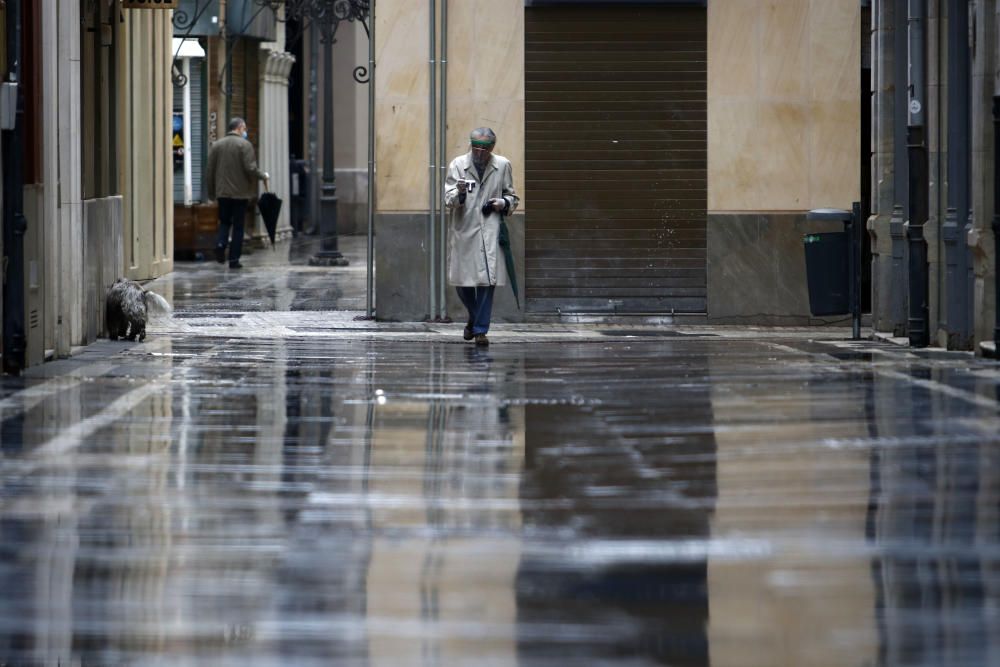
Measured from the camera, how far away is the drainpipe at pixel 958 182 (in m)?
16.2

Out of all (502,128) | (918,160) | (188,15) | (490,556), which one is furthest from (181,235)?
(490,556)

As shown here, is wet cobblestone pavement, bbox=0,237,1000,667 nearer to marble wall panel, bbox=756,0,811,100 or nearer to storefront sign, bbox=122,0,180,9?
marble wall panel, bbox=756,0,811,100

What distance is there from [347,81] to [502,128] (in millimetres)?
29186

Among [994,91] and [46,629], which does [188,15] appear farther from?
[46,629]

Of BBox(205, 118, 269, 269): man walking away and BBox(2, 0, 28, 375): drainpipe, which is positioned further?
BBox(205, 118, 269, 269): man walking away

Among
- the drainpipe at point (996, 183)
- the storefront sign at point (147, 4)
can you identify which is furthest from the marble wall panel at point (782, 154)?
the storefront sign at point (147, 4)

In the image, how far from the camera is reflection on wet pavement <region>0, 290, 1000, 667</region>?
5895 millimetres

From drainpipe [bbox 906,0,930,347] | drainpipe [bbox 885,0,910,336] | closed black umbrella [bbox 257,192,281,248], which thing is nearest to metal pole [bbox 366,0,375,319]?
drainpipe [bbox 885,0,910,336]

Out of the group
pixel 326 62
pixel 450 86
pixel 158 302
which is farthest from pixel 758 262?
pixel 326 62

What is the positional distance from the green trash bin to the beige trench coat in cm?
270

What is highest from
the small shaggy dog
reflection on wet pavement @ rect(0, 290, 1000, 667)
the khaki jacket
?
the khaki jacket

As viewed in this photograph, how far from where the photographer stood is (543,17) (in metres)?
19.9

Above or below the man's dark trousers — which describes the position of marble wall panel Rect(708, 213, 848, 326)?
below

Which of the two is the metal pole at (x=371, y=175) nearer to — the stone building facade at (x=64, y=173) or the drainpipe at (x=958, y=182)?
the stone building facade at (x=64, y=173)
